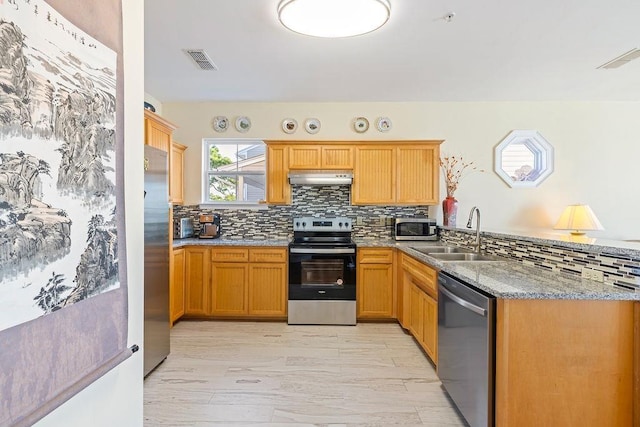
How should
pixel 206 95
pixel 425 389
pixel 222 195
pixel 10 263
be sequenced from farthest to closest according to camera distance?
1. pixel 222 195
2. pixel 206 95
3. pixel 425 389
4. pixel 10 263

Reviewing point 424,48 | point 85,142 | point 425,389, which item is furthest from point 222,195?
point 85,142

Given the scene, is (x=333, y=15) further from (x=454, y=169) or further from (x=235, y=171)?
(x=454, y=169)

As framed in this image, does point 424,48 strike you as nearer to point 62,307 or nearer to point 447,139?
point 447,139

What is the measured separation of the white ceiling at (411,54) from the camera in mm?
2377

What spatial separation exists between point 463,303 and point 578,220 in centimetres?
300

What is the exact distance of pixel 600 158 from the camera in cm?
429

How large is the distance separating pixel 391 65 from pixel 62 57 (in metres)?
2.93

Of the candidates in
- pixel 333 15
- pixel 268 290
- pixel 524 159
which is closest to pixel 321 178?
pixel 268 290

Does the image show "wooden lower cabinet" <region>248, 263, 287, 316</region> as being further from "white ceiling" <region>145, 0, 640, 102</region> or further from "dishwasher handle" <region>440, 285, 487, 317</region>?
"white ceiling" <region>145, 0, 640, 102</region>

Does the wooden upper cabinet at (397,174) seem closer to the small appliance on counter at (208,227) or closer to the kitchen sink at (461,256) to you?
the kitchen sink at (461,256)

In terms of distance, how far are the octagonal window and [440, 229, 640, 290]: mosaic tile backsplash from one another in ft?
6.22

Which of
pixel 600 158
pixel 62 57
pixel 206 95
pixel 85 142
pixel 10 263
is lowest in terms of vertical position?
pixel 10 263

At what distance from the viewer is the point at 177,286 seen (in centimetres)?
353

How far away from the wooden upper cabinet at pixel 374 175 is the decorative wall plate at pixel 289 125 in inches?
36.4
